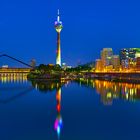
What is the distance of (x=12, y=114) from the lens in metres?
23.0

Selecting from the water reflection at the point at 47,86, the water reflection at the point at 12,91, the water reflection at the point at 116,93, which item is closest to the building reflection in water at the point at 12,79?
the water reflection at the point at 12,91

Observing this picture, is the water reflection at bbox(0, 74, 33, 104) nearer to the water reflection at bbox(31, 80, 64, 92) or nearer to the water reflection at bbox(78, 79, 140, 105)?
the water reflection at bbox(31, 80, 64, 92)

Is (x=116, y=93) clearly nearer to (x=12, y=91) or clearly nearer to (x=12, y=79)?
(x=12, y=91)

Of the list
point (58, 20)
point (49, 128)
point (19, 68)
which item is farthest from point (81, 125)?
point (19, 68)

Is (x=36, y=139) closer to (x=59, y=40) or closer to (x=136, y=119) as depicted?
(x=136, y=119)

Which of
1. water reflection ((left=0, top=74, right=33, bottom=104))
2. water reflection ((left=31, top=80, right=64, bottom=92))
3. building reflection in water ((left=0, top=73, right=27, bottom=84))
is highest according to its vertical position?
building reflection in water ((left=0, top=73, right=27, bottom=84))

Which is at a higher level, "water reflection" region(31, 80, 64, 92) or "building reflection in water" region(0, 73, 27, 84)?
"building reflection in water" region(0, 73, 27, 84)

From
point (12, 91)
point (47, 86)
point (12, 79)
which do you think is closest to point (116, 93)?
point (12, 91)

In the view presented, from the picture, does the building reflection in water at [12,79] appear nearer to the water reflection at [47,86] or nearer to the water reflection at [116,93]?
the water reflection at [47,86]

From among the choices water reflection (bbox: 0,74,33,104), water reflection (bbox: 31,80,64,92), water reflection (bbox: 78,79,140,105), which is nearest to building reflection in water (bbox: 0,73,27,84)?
water reflection (bbox: 0,74,33,104)

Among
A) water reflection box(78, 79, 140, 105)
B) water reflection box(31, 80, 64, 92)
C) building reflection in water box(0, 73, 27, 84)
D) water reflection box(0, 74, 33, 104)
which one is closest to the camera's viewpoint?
water reflection box(78, 79, 140, 105)

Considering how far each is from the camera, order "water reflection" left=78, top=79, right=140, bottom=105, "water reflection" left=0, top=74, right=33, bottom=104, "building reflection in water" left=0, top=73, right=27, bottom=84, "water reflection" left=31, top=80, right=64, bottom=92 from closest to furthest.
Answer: "water reflection" left=78, top=79, right=140, bottom=105
"water reflection" left=0, top=74, right=33, bottom=104
"water reflection" left=31, top=80, right=64, bottom=92
"building reflection in water" left=0, top=73, right=27, bottom=84

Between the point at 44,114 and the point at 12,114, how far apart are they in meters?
1.92

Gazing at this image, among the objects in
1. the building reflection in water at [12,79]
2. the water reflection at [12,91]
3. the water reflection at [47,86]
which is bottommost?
the water reflection at [12,91]
